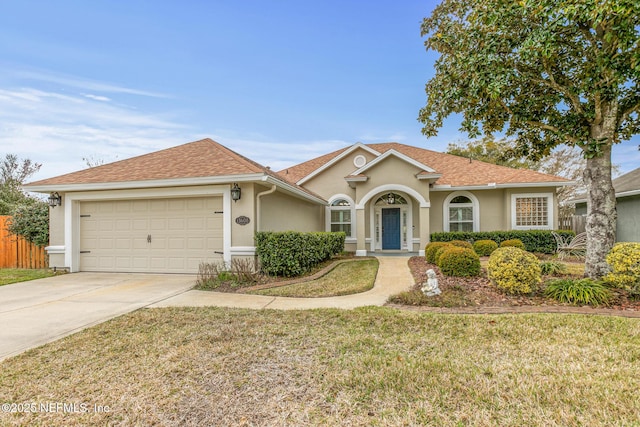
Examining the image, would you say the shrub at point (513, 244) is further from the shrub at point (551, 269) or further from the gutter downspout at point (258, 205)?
the gutter downspout at point (258, 205)

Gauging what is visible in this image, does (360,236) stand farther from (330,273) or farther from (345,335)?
(345,335)

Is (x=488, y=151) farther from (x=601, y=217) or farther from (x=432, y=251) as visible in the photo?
(x=601, y=217)

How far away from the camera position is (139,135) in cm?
1558

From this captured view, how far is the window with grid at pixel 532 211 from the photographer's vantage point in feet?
45.3

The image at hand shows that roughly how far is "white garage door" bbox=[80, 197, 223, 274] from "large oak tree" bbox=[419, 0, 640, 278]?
701cm

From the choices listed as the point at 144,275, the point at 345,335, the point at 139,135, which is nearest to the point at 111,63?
the point at 139,135

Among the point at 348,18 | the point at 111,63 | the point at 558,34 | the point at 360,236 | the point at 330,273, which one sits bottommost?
the point at 330,273

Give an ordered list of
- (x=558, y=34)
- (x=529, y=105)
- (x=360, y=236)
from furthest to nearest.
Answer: (x=360, y=236), (x=529, y=105), (x=558, y=34)

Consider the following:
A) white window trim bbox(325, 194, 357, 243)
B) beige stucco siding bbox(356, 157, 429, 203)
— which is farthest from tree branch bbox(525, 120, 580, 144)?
white window trim bbox(325, 194, 357, 243)

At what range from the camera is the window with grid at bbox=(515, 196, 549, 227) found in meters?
13.8

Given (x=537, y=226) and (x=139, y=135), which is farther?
(x=139, y=135)

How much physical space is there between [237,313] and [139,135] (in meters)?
14.1

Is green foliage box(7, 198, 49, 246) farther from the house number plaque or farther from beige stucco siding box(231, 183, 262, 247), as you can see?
the house number plaque

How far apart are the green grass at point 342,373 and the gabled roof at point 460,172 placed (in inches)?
378
